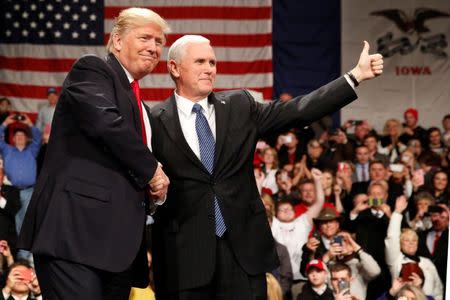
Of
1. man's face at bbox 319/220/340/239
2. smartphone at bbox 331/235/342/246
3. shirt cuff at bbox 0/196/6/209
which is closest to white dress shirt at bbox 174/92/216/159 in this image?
smartphone at bbox 331/235/342/246

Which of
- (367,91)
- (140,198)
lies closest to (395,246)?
(140,198)

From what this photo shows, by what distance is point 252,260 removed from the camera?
355cm

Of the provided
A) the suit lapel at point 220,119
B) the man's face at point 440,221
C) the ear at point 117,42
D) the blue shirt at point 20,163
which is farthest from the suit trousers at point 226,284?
the blue shirt at point 20,163

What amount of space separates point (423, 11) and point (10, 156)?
259 inches

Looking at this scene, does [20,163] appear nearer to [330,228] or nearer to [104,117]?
[330,228]

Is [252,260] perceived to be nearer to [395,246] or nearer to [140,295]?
[140,295]

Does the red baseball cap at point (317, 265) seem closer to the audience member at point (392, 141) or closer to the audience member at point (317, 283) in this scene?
the audience member at point (317, 283)

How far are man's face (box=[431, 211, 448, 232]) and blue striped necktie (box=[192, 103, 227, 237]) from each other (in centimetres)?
447

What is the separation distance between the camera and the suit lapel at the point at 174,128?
3533mm

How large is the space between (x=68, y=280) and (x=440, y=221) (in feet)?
17.1

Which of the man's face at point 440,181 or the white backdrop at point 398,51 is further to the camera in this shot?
the white backdrop at point 398,51

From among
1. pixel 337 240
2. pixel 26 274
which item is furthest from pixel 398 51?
pixel 26 274

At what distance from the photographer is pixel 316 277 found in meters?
6.51

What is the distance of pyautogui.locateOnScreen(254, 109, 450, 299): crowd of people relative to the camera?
273 inches
